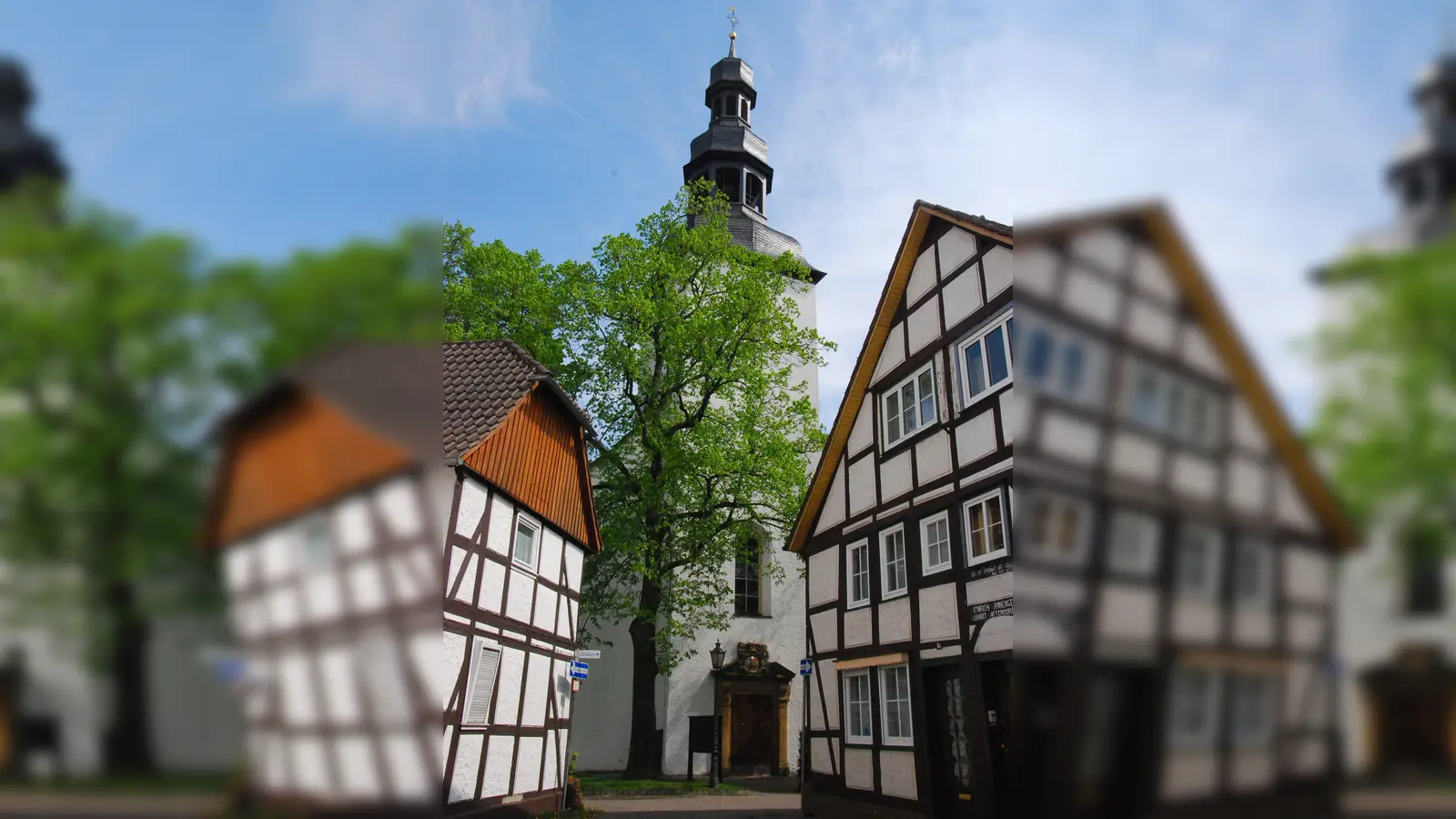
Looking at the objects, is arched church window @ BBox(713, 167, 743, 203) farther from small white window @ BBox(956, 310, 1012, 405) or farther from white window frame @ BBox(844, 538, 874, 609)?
small white window @ BBox(956, 310, 1012, 405)

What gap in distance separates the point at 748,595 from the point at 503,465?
18.8m

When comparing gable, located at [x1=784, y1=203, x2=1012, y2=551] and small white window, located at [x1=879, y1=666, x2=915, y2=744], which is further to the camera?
small white window, located at [x1=879, y1=666, x2=915, y2=744]

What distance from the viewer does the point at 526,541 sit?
16.1 m

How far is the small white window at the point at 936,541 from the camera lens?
14.2 m
